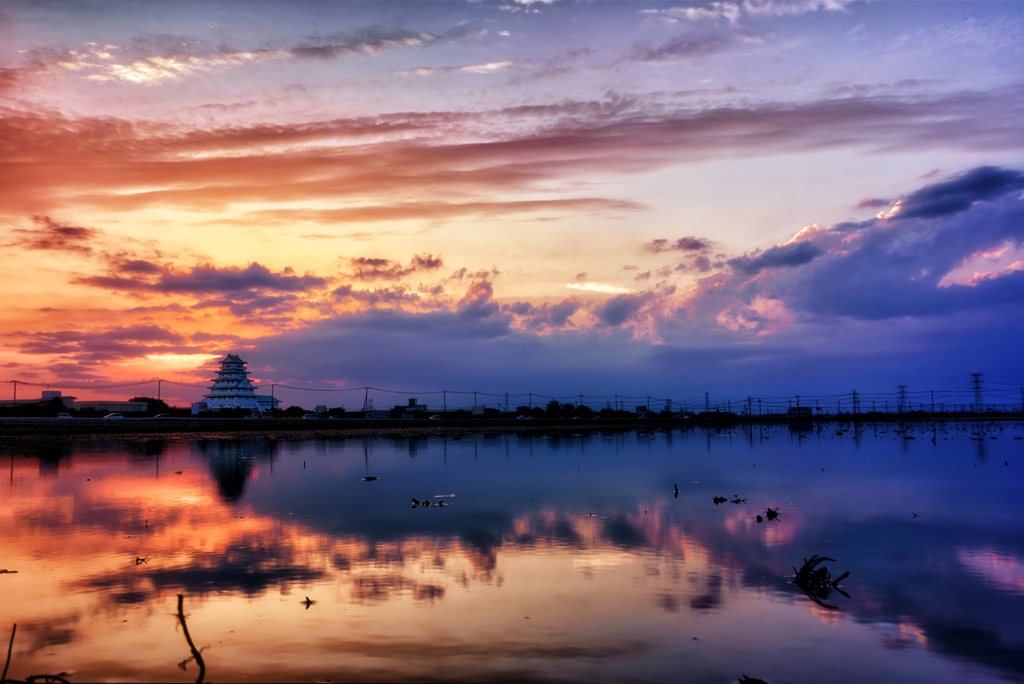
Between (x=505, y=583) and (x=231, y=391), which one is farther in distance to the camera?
(x=231, y=391)

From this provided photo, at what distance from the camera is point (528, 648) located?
38.5ft

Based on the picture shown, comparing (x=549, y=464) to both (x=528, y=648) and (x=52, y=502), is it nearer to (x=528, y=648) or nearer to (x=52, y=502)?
(x=52, y=502)

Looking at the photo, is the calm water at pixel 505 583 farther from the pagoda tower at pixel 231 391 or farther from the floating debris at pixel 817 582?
the pagoda tower at pixel 231 391

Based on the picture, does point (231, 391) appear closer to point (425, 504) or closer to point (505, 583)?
point (425, 504)

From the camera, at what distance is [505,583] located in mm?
16219

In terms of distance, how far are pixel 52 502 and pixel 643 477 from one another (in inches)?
1301

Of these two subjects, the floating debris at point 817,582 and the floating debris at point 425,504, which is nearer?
the floating debris at point 817,582

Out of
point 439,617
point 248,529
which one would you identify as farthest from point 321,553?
point 439,617

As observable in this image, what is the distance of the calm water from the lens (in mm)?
11219

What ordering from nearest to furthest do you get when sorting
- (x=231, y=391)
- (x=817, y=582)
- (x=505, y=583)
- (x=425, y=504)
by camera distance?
(x=817, y=582), (x=505, y=583), (x=425, y=504), (x=231, y=391)

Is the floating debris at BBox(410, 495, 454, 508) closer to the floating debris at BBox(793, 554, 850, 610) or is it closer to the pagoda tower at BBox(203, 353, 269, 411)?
the floating debris at BBox(793, 554, 850, 610)

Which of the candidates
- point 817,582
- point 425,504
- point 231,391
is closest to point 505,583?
point 817,582

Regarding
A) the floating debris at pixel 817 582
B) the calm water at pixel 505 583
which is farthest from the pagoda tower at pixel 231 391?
the floating debris at pixel 817 582

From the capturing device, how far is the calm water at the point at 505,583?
11.2 m
